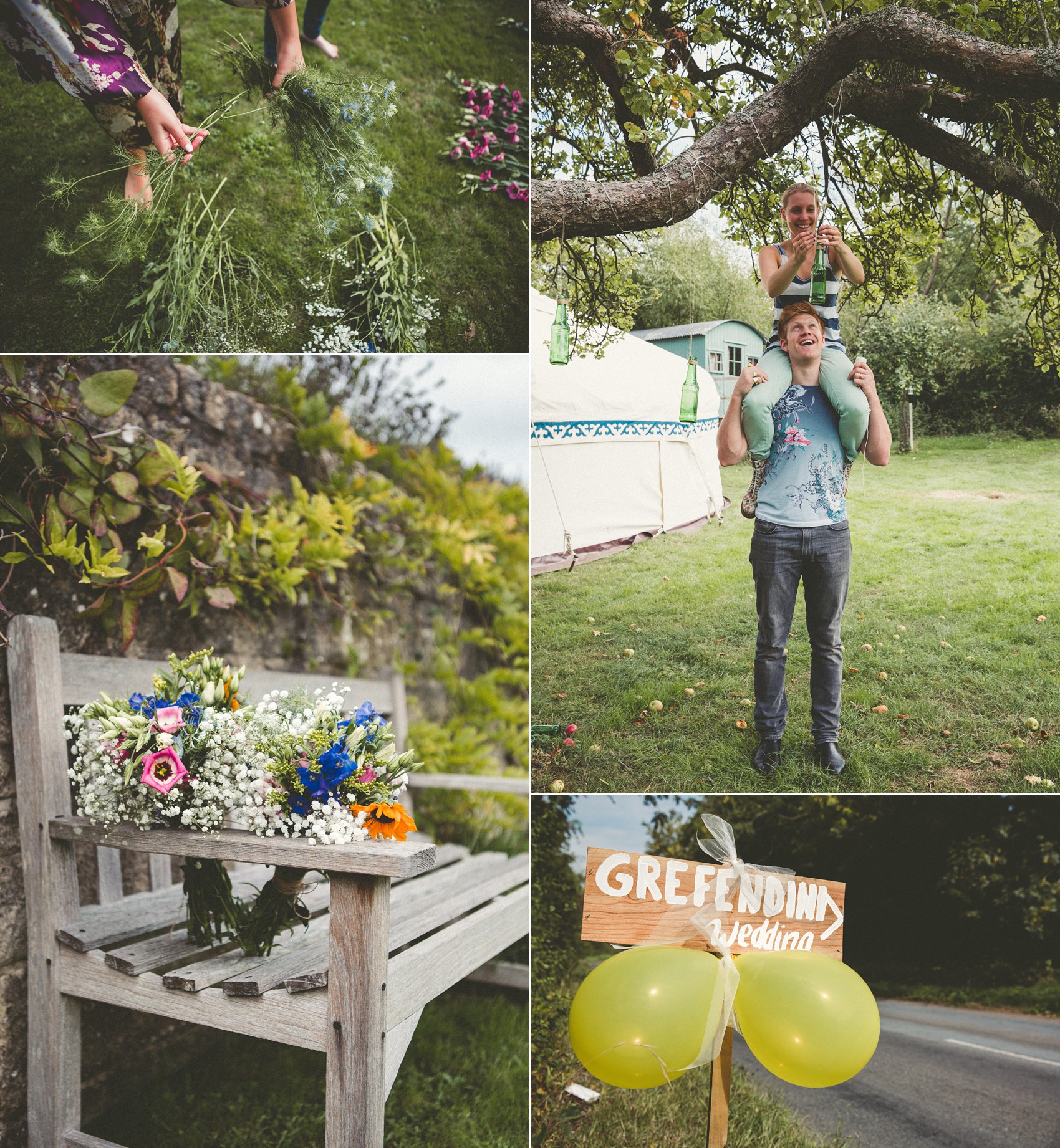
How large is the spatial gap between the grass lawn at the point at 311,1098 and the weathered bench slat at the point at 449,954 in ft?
1.77

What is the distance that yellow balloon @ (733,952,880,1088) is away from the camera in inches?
56.7

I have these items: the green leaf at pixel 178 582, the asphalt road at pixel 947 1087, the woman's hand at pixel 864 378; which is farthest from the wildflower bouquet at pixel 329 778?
the asphalt road at pixel 947 1087

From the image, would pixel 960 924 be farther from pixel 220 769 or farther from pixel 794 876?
pixel 220 769

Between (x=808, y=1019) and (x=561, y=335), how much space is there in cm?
179

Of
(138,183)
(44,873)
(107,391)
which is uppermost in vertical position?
(138,183)

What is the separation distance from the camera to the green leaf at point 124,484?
1899 millimetres

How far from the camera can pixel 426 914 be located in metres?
1.95

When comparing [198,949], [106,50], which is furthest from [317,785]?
[106,50]

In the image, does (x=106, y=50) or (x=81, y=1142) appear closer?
(x=81, y=1142)

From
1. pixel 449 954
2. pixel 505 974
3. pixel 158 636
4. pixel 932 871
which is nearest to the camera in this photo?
pixel 449 954

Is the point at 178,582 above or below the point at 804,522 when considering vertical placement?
below

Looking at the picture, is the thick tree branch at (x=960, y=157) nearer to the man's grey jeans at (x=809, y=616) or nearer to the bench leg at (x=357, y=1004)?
the man's grey jeans at (x=809, y=616)

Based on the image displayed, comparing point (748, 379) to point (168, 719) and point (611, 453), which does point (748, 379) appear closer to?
point (611, 453)

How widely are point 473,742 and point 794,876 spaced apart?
5.94ft
